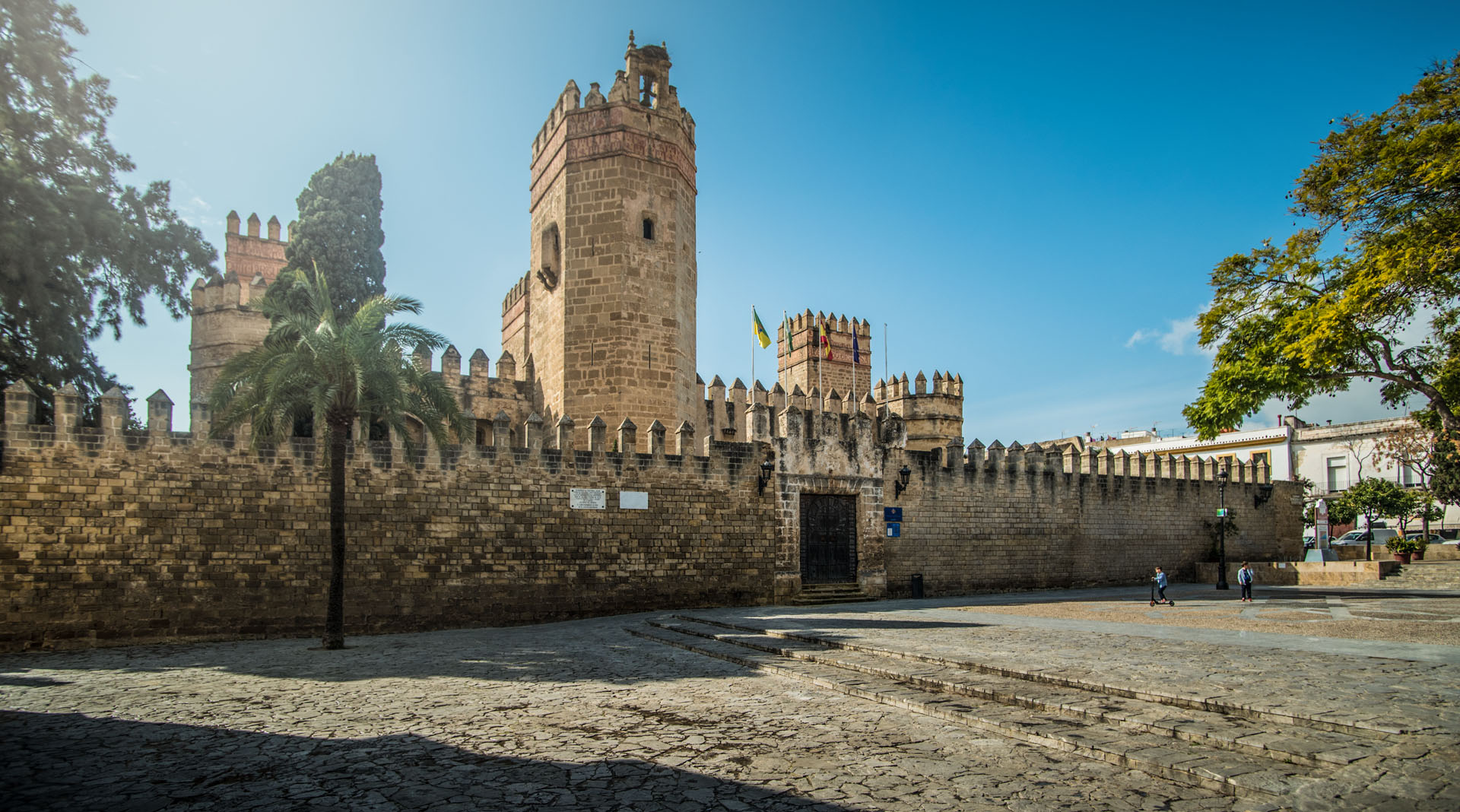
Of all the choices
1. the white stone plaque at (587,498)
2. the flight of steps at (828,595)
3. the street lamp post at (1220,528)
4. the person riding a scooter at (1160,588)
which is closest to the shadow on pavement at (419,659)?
the white stone plaque at (587,498)

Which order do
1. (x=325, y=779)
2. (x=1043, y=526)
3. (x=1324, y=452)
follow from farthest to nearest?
(x=1324, y=452) → (x=1043, y=526) → (x=325, y=779)

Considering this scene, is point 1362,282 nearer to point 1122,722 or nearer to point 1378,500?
point 1122,722

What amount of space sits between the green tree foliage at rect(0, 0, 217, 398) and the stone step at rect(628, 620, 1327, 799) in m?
15.7

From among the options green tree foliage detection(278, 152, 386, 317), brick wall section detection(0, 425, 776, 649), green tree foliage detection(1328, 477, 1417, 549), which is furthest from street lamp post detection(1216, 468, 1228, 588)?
green tree foliage detection(278, 152, 386, 317)

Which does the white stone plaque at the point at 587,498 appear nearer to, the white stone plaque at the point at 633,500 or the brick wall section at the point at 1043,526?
the white stone plaque at the point at 633,500

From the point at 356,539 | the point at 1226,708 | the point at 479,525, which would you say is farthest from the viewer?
the point at 479,525

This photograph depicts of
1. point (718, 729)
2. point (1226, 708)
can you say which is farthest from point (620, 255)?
point (1226, 708)

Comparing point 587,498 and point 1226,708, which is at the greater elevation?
point 587,498

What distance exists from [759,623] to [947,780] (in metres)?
7.96

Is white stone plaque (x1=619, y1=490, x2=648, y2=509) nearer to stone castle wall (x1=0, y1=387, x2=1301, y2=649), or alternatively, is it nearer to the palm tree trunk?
stone castle wall (x1=0, y1=387, x2=1301, y2=649)

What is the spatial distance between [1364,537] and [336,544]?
3483 centimetres

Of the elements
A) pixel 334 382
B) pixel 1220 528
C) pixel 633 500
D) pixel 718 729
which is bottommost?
pixel 718 729

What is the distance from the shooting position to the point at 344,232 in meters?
25.1

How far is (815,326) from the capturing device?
32625 mm
